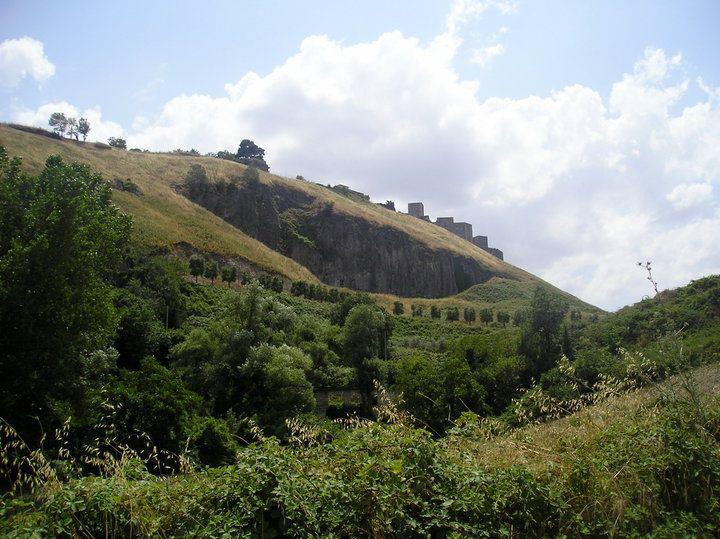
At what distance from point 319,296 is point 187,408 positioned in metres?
47.2

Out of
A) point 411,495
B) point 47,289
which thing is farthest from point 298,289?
point 411,495

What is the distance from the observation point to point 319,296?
6775 centimetres

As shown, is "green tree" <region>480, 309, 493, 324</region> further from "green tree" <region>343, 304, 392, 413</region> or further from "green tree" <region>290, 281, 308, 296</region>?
"green tree" <region>343, 304, 392, 413</region>

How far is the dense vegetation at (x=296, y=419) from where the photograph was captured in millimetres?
3688

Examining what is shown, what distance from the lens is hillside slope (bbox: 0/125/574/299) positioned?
76.3 meters

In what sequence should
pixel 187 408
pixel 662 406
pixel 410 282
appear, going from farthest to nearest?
1. pixel 410 282
2. pixel 187 408
3. pixel 662 406

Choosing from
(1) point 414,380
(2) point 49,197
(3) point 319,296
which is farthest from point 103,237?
(3) point 319,296

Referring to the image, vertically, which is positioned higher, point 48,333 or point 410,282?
point 410,282

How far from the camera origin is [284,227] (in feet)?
349

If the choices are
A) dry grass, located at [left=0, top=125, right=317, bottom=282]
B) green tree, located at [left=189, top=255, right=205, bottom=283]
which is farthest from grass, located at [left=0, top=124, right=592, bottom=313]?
green tree, located at [left=189, top=255, right=205, bottom=283]

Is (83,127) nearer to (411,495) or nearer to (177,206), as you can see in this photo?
(177,206)

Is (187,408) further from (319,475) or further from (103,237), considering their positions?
(319,475)

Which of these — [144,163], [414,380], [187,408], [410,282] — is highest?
[144,163]

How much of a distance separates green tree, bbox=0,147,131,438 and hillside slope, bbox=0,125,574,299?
5222 centimetres
